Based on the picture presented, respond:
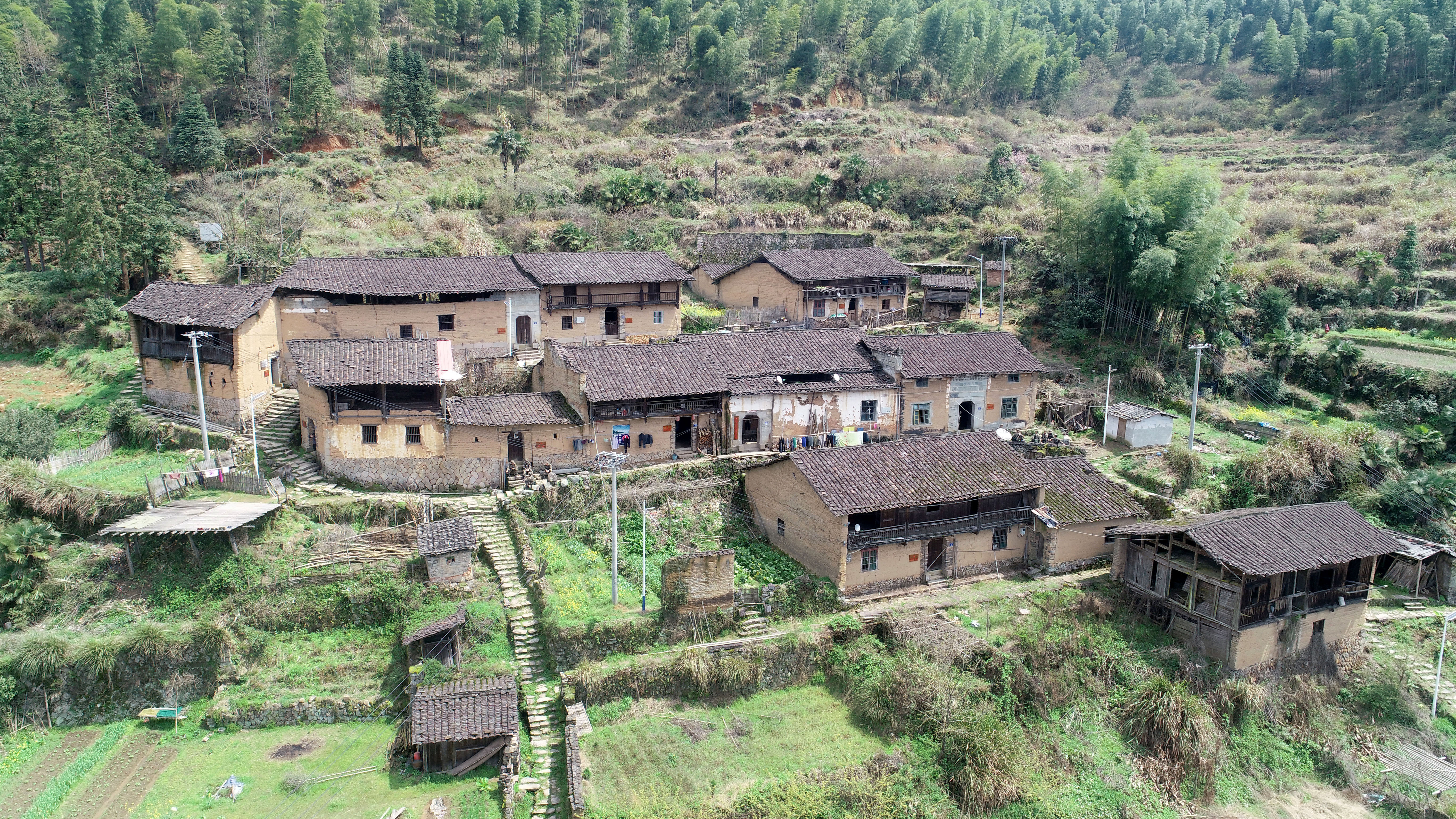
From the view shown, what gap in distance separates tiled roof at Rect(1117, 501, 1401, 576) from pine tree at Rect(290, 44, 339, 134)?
52.5 meters

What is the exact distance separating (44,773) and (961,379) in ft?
99.2

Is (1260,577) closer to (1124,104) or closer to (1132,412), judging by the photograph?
(1132,412)

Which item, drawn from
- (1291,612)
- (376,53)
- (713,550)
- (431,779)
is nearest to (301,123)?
(376,53)

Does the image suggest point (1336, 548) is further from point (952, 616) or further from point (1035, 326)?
point (1035, 326)

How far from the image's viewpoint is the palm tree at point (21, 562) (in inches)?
997

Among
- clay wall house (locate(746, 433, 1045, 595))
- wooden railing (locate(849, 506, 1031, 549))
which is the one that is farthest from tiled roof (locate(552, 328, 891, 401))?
wooden railing (locate(849, 506, 1031, 549))

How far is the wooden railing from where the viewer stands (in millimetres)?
27516

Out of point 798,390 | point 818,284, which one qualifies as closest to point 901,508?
point 798,390

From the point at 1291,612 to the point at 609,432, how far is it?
21.3 m

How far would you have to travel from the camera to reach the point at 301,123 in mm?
59344

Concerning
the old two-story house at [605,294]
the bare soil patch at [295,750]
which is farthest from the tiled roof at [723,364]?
the bare soil patch at [295,750]

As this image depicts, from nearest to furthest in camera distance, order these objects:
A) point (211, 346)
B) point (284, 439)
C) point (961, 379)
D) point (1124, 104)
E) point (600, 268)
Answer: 1. point (284, 439)
2. point (211, 346)
3. point (961, 379)
4. point (600, 268)
5. point (1124, 104)

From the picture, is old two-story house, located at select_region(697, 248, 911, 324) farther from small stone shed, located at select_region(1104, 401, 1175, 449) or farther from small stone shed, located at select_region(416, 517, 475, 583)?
small stone shed, located at select_region(416, 517, 475, 583)

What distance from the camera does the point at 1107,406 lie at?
37125 millimetres
